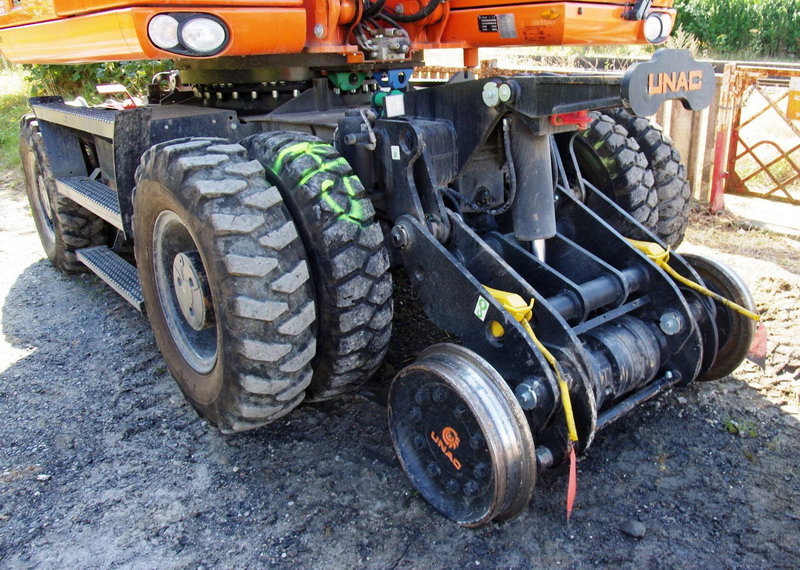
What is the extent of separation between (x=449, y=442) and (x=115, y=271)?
300cm

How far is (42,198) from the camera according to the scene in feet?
19.2

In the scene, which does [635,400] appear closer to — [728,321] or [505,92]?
[728,321]

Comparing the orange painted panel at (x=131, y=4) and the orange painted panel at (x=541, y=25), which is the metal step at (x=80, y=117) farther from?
the orange painted panel at (x=541, y=25)

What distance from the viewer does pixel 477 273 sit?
3039 mm

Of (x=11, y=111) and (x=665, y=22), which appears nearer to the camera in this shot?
(x=665, y=22)

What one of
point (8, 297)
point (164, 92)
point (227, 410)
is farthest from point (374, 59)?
point (8, 297)

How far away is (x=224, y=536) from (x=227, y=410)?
51cm

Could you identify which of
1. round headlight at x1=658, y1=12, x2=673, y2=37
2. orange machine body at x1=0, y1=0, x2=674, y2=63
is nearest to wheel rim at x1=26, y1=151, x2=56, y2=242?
orange machine body at x1=0, y1=0, x2=674, y2=63

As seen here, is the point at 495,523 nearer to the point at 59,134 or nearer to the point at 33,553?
the point at 33,553

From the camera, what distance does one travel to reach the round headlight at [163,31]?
2.76m

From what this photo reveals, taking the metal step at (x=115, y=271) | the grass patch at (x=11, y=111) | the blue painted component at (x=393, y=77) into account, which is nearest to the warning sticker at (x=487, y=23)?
the blue painted component at (x=393, y=77)

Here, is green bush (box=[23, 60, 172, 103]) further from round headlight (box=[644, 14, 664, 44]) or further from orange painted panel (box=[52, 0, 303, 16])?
round headlight (box=[644, 14, 664, 44])

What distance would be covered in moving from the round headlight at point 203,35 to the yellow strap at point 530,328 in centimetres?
149

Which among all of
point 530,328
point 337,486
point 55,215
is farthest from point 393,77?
point 55,215
